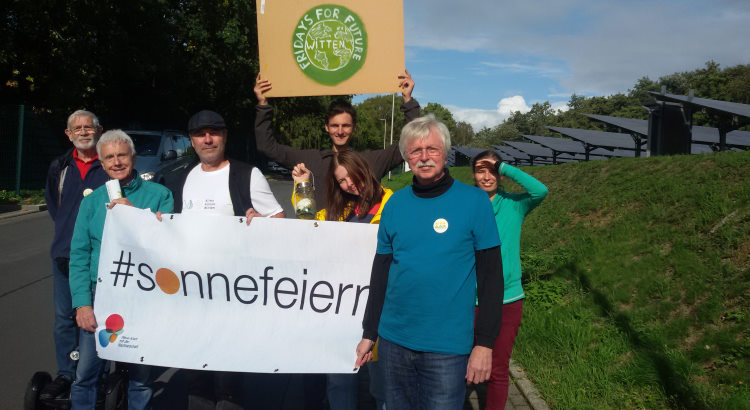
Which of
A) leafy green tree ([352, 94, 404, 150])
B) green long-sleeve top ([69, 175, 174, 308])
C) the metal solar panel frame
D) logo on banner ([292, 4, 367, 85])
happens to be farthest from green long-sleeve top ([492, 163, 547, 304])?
leafy green tree ([352, 94, 404, 150])

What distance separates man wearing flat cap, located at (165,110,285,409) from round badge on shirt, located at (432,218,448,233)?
4.18 ft

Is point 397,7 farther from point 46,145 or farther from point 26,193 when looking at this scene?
point 46,145

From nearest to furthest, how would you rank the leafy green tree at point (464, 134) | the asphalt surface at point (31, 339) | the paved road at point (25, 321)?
the asphalt surface at point (31, 339)
the paved road at point (25, 321)
the leafy green tree at point (464, 134)

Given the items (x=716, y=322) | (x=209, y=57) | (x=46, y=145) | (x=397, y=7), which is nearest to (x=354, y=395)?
(x=397, y=7)

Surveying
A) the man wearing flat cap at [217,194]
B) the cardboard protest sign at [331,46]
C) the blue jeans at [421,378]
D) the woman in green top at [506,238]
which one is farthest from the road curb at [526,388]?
the cardboard protest sign at [331,46]

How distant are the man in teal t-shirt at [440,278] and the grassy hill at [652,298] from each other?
1.85 m

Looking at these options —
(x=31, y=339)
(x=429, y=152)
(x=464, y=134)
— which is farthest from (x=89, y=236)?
(x=464, y=134)

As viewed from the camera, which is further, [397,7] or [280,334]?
[397,7]

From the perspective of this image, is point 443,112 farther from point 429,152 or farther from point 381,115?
point 429,152

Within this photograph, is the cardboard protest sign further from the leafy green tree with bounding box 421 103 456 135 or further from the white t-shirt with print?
the leafy green tree with bounding box 421 103 456 135

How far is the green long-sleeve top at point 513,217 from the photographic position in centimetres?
342

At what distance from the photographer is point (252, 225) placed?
3.22 meters

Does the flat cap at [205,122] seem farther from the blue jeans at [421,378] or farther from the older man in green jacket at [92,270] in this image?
the blue jeans at [421,378]

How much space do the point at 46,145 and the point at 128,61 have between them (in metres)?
4.42
